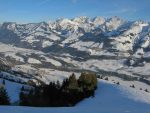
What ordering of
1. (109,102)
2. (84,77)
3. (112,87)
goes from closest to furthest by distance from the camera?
(109,102)
(84,77)
(112,87)

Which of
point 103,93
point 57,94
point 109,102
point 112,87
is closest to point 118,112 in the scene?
point 109,102

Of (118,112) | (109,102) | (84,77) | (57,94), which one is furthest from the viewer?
(84,77)

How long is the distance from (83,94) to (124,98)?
33.6 feet

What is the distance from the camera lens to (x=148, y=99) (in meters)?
81.5

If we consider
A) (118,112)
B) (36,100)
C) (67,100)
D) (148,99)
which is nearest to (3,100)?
(36,100)

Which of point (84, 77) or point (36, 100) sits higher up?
point (84, 77)

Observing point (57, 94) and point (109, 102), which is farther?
point (57, 94)

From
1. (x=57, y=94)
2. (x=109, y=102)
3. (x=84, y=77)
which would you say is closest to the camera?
(x=109, y=102)

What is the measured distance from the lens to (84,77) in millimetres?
91438

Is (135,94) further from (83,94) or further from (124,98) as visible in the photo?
(83,94)

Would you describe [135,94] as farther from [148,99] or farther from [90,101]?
[90,101]

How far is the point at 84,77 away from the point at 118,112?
5513cm

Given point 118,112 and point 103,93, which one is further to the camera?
point 103,93

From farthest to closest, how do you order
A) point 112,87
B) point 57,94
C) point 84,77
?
point 112,87
point 84,77
point 57,94
